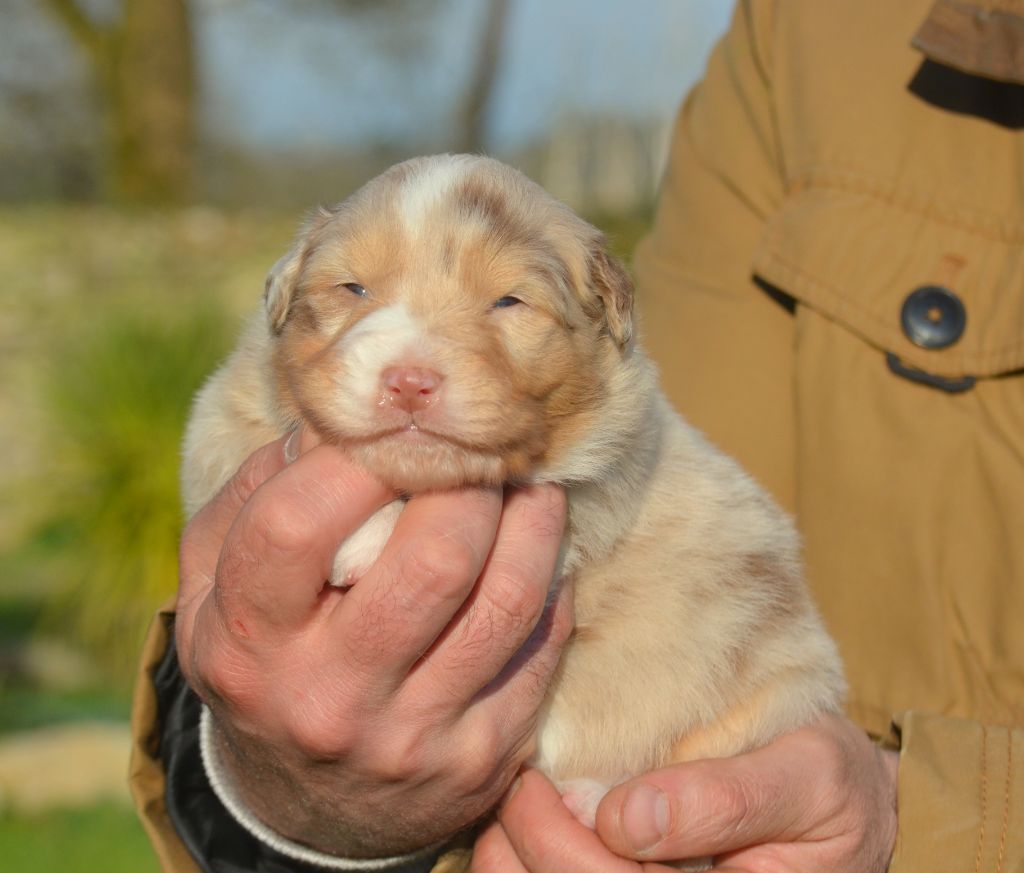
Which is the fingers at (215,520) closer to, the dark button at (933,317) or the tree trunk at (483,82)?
the dark button at (933,317)

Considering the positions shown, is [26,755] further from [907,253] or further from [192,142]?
[192,142]

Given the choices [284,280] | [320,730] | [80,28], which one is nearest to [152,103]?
[80,28]

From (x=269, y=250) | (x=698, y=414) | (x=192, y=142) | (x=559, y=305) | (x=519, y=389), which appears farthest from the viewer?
(x=192, y=142)

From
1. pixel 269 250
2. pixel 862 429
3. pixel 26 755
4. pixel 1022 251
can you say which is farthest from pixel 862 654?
pixel 269 250

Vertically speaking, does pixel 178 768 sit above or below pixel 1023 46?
below

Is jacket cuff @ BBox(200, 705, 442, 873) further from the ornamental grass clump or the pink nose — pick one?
→ the ornamental grass clump

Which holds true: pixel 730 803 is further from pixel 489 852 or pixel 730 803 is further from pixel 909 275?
pixel 909 275
